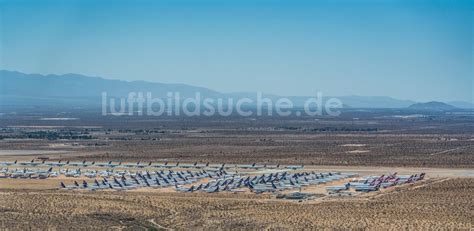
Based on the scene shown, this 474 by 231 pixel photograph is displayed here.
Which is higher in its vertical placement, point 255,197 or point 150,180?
point 150,180

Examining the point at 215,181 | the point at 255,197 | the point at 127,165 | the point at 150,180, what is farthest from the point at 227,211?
the point at 127,165

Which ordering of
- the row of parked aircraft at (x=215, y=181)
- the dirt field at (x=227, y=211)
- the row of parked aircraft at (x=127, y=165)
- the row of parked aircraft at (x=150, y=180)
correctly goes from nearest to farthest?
the dirt field at (x=227, y=211) → the row of parked aircraft at (x=215, y=181) → the row of parked aircraft at (x=150, y=180) → the row of parked aircraft at (x=127, y=165)

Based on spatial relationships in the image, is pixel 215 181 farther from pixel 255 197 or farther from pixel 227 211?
pixel 227 211

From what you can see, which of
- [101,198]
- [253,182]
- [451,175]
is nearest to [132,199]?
[101,198]

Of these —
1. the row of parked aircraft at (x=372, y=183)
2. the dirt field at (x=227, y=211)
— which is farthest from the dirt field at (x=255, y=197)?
the row of parked aircraft at (x=372, y=183)

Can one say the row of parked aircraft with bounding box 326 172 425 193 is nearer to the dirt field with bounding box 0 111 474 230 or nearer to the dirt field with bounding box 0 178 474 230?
the dirt field with bounding box 0 111 474 230

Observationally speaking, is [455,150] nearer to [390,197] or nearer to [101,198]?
[390,197]

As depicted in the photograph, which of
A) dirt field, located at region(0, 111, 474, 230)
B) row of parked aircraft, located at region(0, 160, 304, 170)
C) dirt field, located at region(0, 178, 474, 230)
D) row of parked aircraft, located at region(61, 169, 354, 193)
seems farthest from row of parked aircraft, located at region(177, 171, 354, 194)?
row of parked aircraft, located at region(0, 160, 304, 170)

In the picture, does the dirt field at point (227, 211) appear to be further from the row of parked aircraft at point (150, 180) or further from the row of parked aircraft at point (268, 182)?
the row of parked aircraft at point (150, 180)

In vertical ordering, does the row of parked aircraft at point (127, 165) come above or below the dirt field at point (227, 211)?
above

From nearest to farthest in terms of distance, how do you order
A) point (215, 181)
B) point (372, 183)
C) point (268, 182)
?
point (372, 183), point (268, 182), point (215, 181)
